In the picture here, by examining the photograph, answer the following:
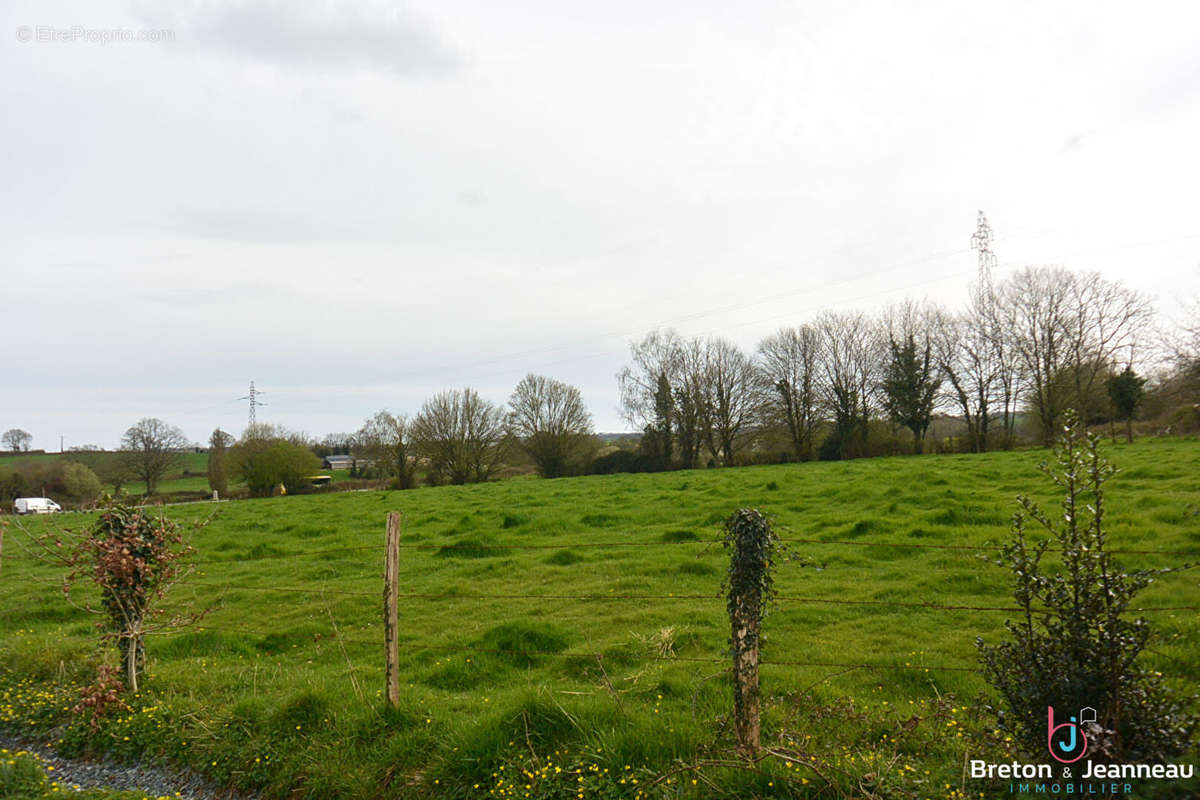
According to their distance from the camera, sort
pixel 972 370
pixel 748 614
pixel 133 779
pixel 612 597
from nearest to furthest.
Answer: pixel 748 614 < pixel 133 779 < pixel 612 597 < pixel 972 370

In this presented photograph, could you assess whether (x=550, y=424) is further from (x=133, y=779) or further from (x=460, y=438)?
(x=133, y=779)

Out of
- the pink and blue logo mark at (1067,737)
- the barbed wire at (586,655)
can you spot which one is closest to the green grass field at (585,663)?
the barbed wire at (586,655)

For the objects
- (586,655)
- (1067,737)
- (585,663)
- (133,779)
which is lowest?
(133,779)

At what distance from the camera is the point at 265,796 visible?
5059mm

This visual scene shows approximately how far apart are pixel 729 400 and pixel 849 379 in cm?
877

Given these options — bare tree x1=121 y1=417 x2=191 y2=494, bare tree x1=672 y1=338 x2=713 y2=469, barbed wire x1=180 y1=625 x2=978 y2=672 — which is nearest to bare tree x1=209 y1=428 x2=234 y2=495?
bare tree x1=121 y1=417 x2=191 y2=494

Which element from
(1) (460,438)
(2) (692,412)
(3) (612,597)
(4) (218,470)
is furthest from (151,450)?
(3) (612,597)

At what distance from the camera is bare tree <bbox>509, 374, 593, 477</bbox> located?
50875 millimetres

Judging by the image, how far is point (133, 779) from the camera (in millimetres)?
5461

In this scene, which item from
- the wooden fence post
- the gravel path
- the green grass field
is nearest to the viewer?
the green grass field

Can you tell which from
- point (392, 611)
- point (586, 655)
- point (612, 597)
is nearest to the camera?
point (392, 611)

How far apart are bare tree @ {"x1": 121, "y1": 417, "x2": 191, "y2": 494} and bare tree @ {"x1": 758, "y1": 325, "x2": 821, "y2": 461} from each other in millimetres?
47332

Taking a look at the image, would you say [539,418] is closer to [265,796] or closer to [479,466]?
[479,466]

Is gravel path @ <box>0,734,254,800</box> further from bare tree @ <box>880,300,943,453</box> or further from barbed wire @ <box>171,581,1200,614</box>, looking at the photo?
bare tree @ <box>880,300,943,453</box>
